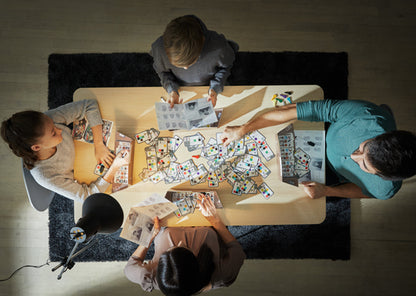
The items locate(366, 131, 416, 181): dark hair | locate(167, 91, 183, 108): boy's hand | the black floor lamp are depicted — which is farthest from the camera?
locate(167, 91, 183, 108): boy's hand

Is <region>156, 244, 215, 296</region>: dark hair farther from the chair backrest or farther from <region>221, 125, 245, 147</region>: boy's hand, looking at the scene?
the chair backrest

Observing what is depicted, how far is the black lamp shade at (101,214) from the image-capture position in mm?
1460

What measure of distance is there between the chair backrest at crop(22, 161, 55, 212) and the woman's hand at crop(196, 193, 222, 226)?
4.28 feet

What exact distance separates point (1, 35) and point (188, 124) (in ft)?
10.0

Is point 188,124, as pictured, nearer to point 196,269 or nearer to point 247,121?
point 247,121

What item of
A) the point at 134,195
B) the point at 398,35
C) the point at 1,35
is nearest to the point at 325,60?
the point at 398,35

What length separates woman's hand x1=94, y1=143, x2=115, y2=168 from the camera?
2164 millimetres

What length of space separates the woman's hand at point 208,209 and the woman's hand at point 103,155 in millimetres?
826

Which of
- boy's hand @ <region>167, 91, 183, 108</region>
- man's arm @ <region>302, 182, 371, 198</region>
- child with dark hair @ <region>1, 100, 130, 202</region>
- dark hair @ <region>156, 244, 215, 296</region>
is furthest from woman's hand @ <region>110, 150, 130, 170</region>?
man's arm @ <region>302, 182, 371, 198</region>

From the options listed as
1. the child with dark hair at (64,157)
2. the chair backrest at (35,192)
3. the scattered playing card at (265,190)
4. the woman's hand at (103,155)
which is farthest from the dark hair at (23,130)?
the scattered playing card at (265,190)

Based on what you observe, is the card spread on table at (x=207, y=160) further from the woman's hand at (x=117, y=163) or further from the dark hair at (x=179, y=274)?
the dark hair at (x=179, y=274)

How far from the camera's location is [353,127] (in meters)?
1.94

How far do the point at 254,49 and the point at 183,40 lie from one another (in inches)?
69.6

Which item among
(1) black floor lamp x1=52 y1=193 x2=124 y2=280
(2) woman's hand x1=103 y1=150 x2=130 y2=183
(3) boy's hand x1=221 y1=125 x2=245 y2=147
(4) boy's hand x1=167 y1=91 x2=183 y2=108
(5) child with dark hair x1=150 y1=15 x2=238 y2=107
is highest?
(5) child with dark hair x1=150 y1=15 x2=238 y2=107
